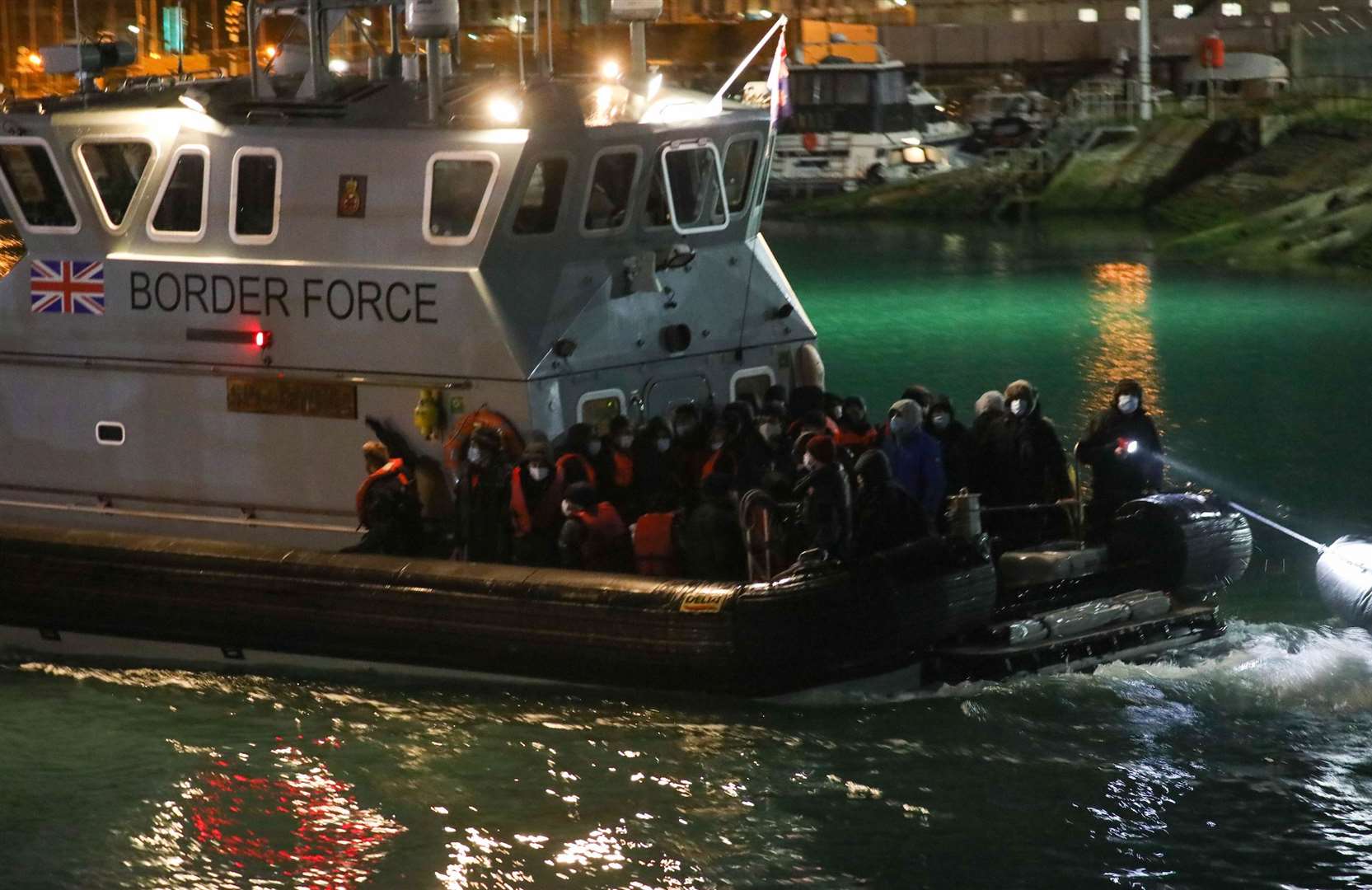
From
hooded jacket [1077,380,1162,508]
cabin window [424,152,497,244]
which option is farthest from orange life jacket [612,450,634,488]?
hooded jacket [1077,380,1162,508]

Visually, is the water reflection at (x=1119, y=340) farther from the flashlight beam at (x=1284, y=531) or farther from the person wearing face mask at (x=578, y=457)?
the person wearing face mask at (x=578, y=457)

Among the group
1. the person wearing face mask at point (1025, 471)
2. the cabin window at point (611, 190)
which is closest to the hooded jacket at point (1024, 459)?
the person wearing face mask at point (1025, 471)

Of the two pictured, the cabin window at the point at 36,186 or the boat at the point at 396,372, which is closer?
the boat at the point at 396,372

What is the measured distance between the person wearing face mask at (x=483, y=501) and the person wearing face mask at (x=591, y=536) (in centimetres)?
36

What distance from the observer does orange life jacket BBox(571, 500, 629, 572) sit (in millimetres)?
10031

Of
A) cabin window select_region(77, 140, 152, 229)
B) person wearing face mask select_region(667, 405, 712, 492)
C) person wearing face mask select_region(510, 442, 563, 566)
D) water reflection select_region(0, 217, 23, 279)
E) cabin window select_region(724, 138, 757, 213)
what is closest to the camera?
person wearing face mask select_region(510, 442, 563, 566)

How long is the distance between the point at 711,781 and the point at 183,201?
4418mm

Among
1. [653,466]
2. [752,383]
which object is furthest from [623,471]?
[752,383]

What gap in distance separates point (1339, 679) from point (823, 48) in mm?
40759

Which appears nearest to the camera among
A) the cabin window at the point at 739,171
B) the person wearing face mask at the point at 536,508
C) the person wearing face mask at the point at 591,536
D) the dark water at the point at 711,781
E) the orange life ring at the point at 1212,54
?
the dark water at the point at 711,781

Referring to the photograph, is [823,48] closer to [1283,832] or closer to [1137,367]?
[1137,367]

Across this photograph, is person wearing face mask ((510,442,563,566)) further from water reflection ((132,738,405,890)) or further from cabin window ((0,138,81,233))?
cabin window ((0,138,81,233))

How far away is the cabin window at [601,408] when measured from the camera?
35.2 feet

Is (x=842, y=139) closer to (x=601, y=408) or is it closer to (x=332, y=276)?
(x=601, y=408)
